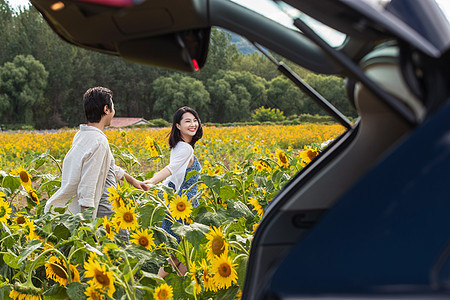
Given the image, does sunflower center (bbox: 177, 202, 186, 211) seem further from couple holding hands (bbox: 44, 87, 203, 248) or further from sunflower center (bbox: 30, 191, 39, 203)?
sunflower center (bbox: 30, 191, 39, 203)

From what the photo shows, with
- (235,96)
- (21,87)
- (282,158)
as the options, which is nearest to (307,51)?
(282,158)

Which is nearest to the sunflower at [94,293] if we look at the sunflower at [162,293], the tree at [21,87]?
the sunflower at [162,293]

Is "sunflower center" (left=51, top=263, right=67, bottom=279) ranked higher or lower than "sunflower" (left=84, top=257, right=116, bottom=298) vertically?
lower

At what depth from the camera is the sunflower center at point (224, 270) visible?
68.2 inches

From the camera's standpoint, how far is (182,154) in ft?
11.8

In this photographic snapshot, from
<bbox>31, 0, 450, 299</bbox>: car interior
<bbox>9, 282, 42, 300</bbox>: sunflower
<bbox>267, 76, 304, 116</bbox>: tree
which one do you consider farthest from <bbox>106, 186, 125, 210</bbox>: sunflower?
<bbox>267, 76, 304, 116</bbox>: tree

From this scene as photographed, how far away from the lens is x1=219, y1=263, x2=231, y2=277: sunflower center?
68.2 inches

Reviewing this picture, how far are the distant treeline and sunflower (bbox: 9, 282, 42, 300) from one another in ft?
130

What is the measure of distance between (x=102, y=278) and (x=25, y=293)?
1.68 feet

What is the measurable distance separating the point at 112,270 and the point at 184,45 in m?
0.99

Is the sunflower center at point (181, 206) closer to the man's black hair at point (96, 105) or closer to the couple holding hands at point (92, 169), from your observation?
the couple holding hands at point (92, 169)

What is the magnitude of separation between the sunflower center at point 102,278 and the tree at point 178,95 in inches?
1703

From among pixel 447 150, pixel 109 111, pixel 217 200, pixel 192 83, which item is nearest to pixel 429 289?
pixel 447 150

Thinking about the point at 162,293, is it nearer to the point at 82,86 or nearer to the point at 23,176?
the point at 23,176
